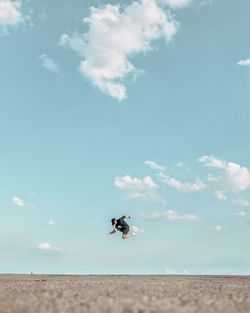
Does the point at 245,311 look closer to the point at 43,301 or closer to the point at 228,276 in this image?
the point at 43,301

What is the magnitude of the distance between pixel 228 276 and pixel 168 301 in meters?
43.2

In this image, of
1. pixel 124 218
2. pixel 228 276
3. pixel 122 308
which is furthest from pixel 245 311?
pixel 228 276

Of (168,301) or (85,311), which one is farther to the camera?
(168,301)

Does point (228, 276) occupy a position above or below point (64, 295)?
above

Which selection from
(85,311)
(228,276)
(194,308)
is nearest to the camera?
(85,311)

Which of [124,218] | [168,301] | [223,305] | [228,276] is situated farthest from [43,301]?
[228,276]

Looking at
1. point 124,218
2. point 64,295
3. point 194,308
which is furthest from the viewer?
point 124,218

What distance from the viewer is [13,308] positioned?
23156 mm

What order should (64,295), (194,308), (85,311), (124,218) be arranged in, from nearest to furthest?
(85,311), (194,308), (64,295), (124,218)

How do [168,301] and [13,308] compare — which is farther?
[168,301]

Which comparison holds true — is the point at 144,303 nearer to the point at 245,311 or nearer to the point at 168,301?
the point at 168,301

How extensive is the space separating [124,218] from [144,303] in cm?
2716

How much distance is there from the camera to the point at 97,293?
28.8 m

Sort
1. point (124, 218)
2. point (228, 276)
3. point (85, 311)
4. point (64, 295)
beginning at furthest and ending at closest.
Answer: point (228, 276) < point (124, 218) < point (64, 295) < point (85, 311)
